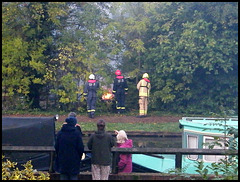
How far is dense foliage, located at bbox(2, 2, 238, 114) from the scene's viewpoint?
2109 centimetres

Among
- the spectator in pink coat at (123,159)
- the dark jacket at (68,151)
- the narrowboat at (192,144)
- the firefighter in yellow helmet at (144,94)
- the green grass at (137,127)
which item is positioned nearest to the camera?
the dark jacket at (68,151)

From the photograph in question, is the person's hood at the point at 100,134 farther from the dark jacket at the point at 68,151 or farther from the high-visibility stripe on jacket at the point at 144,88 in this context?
the high-visibility stripe on jacket at the point at 144,88

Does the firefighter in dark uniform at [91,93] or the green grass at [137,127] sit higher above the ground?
the firefighter in dark uniform at [91,93]

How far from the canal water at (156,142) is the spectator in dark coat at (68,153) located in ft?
29.2

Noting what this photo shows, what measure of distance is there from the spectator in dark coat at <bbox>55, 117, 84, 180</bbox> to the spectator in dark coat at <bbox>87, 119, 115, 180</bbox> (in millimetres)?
399

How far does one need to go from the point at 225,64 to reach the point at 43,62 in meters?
8.84

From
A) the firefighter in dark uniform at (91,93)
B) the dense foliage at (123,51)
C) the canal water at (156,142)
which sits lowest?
the canal water at (156,142)

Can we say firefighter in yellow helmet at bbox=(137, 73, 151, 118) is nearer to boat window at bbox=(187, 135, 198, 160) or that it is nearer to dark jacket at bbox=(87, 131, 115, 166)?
boat window at bbox=(187, 135, 198, 160)

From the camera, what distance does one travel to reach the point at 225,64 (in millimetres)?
21281

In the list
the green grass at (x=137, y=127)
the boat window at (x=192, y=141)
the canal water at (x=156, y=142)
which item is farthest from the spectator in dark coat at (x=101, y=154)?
the green grass at (x=137, y=127)

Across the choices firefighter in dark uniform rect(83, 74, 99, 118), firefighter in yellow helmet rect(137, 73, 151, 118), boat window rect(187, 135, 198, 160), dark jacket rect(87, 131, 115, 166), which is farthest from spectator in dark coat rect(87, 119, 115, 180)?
firefighter in yellow helmet rect(137, 73, 151, 118)

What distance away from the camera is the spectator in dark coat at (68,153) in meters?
6.54

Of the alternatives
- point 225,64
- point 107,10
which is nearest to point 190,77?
point 225,64

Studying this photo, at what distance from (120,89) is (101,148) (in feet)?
46.7
